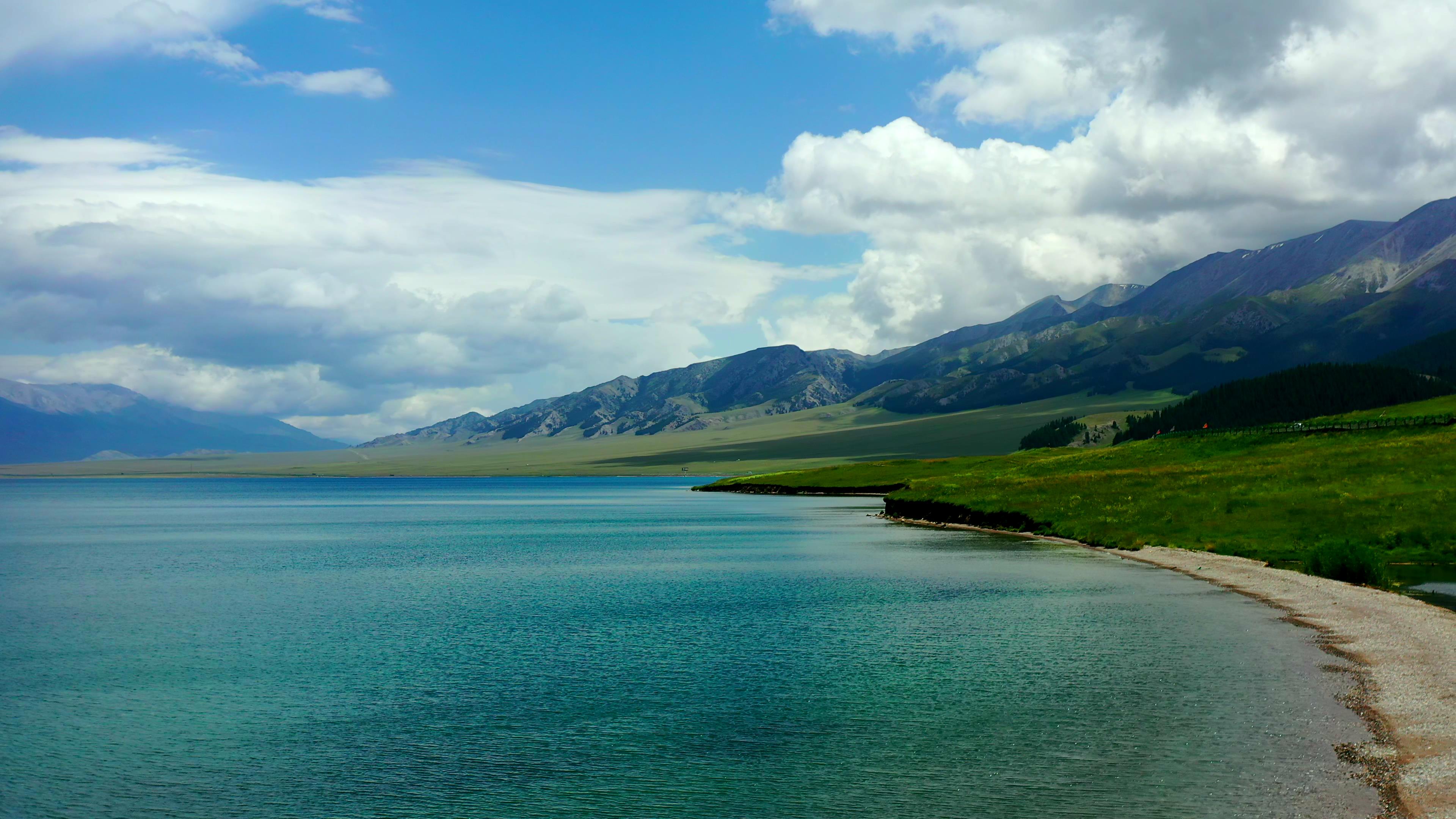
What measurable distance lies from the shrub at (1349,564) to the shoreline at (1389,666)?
0.89 m

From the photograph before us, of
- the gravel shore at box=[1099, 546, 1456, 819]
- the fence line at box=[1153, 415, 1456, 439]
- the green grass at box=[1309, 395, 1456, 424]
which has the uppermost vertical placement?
the green grass at box=[1309, 395, 1456, 424]

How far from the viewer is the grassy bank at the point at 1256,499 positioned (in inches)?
2680

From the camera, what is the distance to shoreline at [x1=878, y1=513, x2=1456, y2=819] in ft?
75.4

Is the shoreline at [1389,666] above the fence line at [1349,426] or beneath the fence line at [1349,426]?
beneath

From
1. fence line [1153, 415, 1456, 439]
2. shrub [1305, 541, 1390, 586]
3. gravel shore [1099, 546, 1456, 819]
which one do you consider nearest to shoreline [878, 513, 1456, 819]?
gravel shore [1099, 546, 1456, 819]

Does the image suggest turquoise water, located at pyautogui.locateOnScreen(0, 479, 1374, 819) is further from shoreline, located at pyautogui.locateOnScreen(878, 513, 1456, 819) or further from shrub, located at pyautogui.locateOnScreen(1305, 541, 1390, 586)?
shrub, located at pyautogui.locateOnScreen(1305, 541, 1390, 586)

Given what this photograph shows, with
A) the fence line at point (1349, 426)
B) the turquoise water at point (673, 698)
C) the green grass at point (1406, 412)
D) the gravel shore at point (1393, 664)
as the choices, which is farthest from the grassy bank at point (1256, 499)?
the green grass at point (1406, 412)

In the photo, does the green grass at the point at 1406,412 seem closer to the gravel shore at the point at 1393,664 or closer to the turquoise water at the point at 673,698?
the turquoise water at the point at 673,698

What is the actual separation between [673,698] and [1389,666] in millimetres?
25191

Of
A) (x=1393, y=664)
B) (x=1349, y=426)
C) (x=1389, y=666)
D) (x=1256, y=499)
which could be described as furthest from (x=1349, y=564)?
(x=1349, y=426)

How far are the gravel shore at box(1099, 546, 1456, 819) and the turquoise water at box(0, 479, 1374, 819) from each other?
1.14m

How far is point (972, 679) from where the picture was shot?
3600 cm

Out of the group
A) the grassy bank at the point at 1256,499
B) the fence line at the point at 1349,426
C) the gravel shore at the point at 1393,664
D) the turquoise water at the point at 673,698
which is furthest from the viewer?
the fence line at the point at 1349,426

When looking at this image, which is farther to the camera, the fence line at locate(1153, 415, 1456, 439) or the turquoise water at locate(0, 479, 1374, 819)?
the fence line at locate(1153, 415, 1456, 439)
